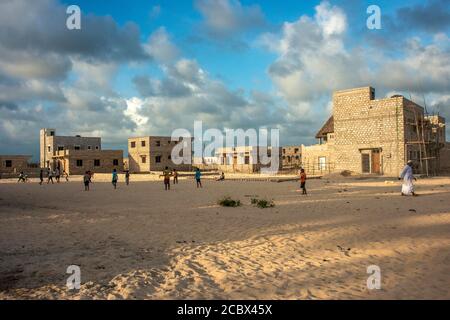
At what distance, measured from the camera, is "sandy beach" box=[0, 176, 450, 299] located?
5.68 meters

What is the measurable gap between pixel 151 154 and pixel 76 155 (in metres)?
12.0

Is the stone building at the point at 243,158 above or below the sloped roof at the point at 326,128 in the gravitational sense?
below

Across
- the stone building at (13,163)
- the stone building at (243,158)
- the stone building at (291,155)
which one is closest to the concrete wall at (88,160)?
the stone building at (13,163)

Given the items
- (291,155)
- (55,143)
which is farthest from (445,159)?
(55,143)

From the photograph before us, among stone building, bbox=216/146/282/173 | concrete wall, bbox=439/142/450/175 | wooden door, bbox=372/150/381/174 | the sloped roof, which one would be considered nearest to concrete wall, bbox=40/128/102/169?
stone building, bbox=216/146/282/173

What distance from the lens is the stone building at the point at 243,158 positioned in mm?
57197

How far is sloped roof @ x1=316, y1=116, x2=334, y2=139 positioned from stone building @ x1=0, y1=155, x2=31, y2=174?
45535 millimetres

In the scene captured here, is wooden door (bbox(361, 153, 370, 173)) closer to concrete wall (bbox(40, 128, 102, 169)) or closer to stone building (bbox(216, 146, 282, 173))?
stone building (bbox(216, 146, 282, 173))

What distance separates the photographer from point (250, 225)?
36.6 feet

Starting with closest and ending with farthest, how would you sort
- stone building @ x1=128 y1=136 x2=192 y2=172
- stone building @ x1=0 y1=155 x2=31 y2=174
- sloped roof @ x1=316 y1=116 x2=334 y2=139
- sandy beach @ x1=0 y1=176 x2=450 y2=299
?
sandy beach @ x1=0 y1=176 x2=450 y2=299 < sloped roof @ x1=316 y1=116 x2=334 y2=139 < stone building @ x1=0 y1=155 x2=31 y2=174 < stone building @ x1=128 y1=136 x2=192 y2=172

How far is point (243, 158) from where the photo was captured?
216ft

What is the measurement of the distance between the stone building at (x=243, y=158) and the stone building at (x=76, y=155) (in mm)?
18701
